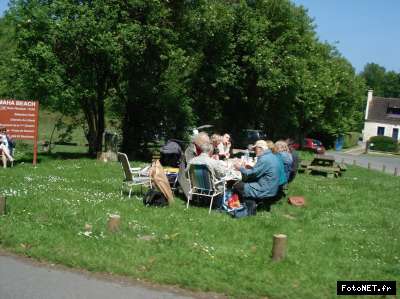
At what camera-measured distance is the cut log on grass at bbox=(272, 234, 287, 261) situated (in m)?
7.30

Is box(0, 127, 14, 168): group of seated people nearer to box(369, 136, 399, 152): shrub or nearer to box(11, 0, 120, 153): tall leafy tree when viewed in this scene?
box(11, 0, 120, 153): tall leafy tree

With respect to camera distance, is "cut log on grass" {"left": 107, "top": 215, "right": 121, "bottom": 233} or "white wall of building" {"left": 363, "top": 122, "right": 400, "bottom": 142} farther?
"white wall of building" {"left": 363, "top": 122, "right": 400, "bottom": 142}

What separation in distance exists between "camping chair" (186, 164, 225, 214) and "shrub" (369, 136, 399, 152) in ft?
196

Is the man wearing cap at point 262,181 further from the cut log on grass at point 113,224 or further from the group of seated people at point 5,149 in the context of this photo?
the group of seated people at point 5,149

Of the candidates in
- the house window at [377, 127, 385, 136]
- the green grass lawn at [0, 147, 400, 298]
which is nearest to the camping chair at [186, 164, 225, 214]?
the green grass lawn at [0, 147, 400, 298]

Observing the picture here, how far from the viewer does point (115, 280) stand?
22.0ft

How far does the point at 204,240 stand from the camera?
8281mm

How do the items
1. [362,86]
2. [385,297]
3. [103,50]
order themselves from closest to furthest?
[385,297] → [103,50] → [362,86]

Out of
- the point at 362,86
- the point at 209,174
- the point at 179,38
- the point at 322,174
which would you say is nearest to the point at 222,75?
the point at 179,38

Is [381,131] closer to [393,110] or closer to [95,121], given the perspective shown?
[393,110]

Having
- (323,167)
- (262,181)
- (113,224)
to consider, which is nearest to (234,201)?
(262,181)

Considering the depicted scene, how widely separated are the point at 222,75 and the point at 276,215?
17975 mm

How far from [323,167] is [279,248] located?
44.4ft

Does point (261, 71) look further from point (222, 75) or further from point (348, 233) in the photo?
point (348, 233)
